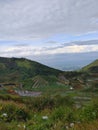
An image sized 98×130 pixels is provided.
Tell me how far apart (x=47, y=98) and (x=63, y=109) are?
17.0 feet

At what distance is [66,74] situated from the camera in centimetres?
18125

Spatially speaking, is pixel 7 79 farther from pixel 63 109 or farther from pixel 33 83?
pixel 63 109

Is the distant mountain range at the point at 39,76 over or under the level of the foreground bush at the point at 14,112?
under

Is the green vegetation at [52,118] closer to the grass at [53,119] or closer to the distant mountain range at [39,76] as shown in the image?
the grass at [53,119]

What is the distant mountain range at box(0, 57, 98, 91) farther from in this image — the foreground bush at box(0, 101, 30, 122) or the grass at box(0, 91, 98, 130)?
the grass at box(0, 91, 98, 130)

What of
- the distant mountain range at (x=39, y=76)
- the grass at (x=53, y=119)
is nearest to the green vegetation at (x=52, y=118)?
the grass at (x=53, y=119)

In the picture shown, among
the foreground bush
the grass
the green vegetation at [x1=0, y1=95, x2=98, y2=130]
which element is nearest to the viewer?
the grass

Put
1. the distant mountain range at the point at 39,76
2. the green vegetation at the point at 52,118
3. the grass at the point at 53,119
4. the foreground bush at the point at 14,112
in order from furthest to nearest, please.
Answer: the distant mountain range at the point at 39,76, the foreground bush at the point at 14,112, the green vegetation at the point at 52,118, the grass at the point at 53,119

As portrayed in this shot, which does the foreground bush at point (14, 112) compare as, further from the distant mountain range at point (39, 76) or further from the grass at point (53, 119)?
the distant mountain range at point (39, 76)

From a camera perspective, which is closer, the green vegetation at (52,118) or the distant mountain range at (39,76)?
the green vegetation at (52,118)

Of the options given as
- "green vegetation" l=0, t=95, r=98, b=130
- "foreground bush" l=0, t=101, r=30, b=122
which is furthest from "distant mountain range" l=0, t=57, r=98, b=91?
"green vegetation" l=0, t=95, r=98, b=130

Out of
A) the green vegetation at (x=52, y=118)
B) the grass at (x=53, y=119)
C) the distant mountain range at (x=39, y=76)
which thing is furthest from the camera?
the distant mountain range at (x=39, y=76)

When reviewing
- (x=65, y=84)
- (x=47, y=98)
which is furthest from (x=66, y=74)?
(x=47, y=98)

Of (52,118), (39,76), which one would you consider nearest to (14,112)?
(52,118)
